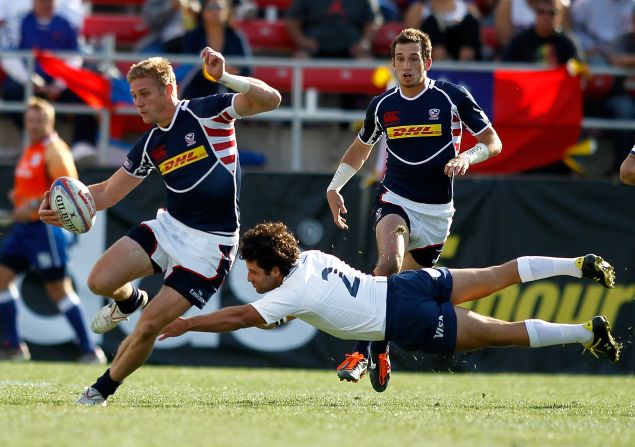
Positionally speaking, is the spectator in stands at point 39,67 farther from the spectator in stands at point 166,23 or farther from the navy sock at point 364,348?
the navy sock at point 364,348

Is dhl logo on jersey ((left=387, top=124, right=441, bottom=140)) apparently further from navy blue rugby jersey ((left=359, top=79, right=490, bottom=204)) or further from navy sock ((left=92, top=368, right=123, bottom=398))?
navy sock ((left=92, top=368, right=123, bottom=398))

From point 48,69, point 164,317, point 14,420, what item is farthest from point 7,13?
point 14,420

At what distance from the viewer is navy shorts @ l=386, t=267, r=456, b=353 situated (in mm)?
6926

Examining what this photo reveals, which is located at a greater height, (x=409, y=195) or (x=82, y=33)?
(x=82, y=33)

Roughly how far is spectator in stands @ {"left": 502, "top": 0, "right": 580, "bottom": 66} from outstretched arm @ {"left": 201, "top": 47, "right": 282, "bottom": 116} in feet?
21.3

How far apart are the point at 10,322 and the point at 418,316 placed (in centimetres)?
581

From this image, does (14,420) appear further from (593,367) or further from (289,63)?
(593,367)

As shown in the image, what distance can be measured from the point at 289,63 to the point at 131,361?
5.79m

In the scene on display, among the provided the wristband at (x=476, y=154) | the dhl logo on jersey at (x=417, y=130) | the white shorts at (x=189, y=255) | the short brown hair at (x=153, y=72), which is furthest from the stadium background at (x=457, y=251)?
the short brown hair at (x=153, y=72)

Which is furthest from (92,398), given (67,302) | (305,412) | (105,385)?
(67,302)

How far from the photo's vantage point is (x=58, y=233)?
11.3 meters

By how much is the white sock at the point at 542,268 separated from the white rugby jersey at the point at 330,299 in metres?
1.08

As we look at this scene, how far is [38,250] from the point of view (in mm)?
11234

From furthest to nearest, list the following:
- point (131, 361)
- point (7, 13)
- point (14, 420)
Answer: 1. point (7, 13)
2. point (131, 361)
3. point (14, 420)
